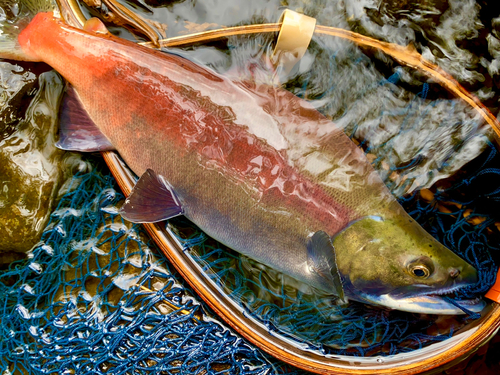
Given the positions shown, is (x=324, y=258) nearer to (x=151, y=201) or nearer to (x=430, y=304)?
(x=430, y=304)

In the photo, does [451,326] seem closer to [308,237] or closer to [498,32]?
[308,237]

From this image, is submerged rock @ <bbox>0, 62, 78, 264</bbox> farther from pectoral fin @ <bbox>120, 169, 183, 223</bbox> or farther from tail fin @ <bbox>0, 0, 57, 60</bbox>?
pectoral fin @ <bbox>120, 169, 183, 223</bbox>

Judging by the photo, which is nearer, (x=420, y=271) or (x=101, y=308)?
(x=420, y=271)

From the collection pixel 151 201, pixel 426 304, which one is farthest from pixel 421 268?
pixel 151 201

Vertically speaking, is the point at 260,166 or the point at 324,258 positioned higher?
the point at 260,166

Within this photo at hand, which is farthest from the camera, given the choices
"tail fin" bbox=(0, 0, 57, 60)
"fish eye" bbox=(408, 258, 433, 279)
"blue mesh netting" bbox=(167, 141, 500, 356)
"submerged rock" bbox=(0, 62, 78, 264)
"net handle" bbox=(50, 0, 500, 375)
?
"submerged rock" bbox=(0, 62, 78, 264)

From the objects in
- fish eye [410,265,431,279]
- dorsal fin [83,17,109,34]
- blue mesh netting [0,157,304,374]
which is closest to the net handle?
dorsal fin [83,17,109,34]

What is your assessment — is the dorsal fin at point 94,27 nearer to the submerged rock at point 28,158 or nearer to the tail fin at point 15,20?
the tail fin at point 15,20

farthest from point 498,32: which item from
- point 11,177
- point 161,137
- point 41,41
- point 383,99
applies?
point 11,177
